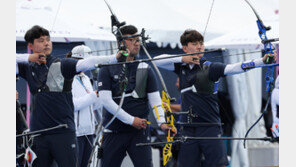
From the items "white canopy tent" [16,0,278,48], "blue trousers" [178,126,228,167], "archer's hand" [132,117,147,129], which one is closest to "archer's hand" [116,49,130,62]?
"archer's hand" [132,117,147,129]

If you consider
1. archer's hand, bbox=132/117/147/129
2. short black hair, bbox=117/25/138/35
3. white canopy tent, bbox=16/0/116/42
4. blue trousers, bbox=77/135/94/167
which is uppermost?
white canopy tent, bbox=16/0/116/42

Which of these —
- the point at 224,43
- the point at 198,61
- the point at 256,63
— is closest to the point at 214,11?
the point at 224,43

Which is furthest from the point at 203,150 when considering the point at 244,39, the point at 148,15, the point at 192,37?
the point at 148,15

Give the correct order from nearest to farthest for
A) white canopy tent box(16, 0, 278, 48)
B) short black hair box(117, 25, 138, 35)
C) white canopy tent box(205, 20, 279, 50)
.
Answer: short black hair box(117, 25, 138, 35) < white canopy tent box(16, 0, 278, 48) < white canopy tent box(205, 20, 279, 50)

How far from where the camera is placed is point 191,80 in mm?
3898

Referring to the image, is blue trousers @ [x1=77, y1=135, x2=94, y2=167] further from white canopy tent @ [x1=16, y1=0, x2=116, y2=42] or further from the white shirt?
white canopy tent @ [x1=16, y1=0, x2=116, y2=42]

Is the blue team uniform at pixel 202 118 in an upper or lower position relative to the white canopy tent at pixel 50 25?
lower

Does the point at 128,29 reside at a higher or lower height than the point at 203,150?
higher

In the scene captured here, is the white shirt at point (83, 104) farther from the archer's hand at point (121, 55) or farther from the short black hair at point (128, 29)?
the archer's hand at point (121, 55)

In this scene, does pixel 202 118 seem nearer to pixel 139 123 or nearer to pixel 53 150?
pixel 139 123

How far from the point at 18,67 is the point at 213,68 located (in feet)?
4.26

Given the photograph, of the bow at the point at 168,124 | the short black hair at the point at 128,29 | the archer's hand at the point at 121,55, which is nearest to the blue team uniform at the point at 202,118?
the bow at the point at 168,124

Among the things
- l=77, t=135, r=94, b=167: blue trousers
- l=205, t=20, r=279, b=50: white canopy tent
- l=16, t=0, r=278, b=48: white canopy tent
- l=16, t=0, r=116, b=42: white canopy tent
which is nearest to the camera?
l=77, t=135, r=94, b=167: blue trousers

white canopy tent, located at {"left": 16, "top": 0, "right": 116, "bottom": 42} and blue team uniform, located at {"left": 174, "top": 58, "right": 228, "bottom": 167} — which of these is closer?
blue team uniform, located at {"left": 174, "top": 58, "right": 228, "bottom": 167}
